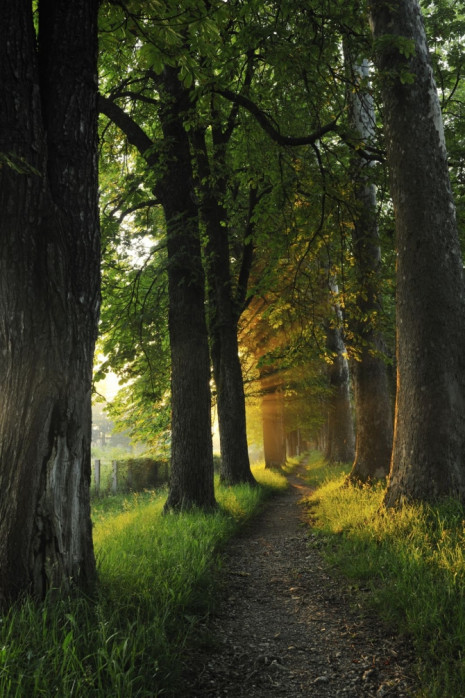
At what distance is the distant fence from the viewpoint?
59.0 ft

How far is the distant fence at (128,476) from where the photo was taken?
17984 mm

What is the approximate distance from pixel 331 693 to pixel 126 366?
1046 cm

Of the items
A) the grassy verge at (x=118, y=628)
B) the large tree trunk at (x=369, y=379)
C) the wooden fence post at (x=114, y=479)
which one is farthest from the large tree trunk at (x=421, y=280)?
the wooden fence post at (x=114, y=479)

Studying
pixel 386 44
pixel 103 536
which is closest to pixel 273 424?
pixel 103 536

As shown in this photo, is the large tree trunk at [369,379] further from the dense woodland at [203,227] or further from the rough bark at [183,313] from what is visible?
the rough bark at [183,313]

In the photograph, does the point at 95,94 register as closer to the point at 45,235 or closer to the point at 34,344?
the point at 45,235

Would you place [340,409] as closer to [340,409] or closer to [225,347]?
[340,409]

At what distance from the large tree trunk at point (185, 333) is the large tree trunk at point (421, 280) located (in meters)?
3.11

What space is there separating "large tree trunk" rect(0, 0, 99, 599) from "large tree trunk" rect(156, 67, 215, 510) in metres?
3.92

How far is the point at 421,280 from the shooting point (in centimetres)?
595

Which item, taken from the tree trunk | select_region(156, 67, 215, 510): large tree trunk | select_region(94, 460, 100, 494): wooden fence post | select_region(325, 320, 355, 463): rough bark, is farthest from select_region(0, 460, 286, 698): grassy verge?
the tree trunk

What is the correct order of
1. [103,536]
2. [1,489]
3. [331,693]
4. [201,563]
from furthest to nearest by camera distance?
[103,536], [201,563], [1,489], [331,693]

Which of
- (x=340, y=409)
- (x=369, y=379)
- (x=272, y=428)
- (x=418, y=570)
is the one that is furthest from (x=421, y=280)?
(x=272, y=428)

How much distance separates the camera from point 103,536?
5980mm
